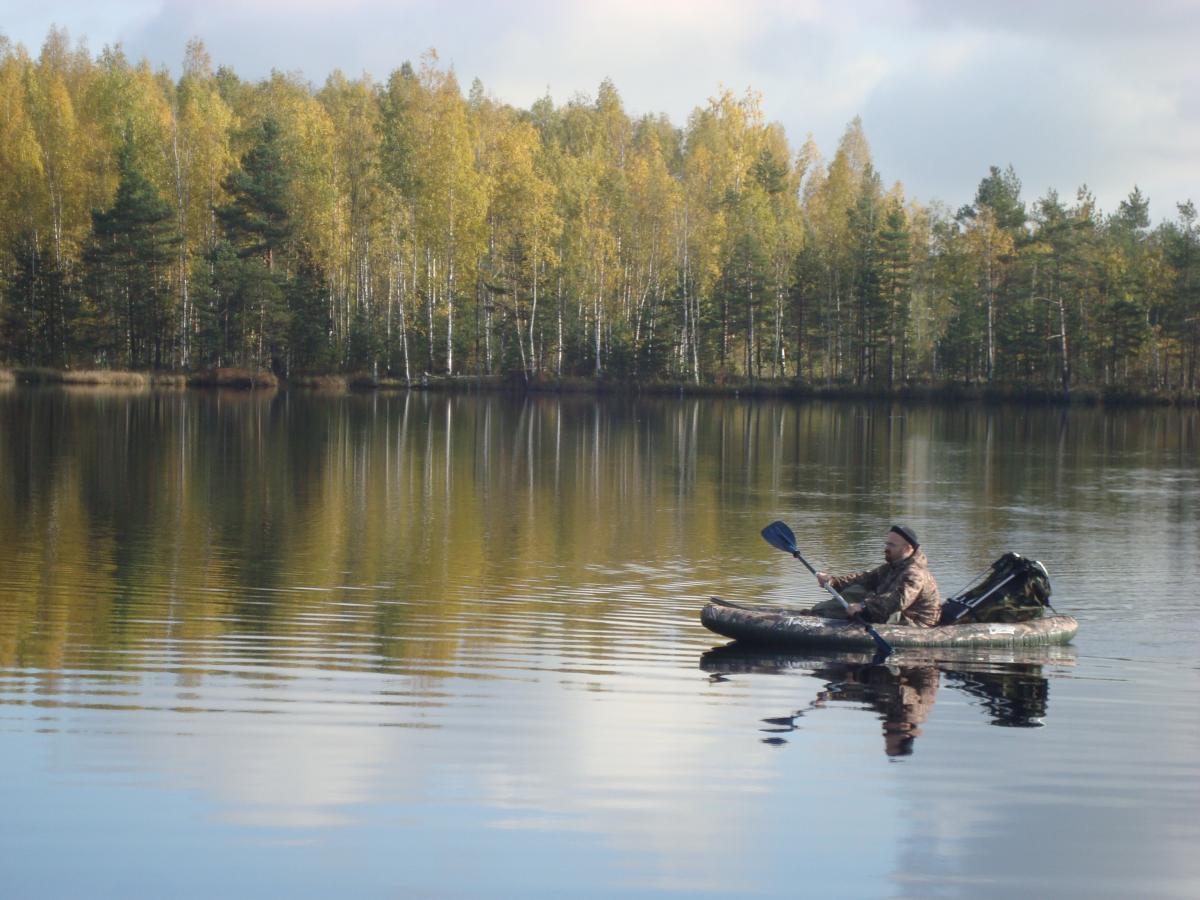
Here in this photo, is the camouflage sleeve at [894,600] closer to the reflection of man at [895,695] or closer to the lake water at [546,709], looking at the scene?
the lake water at [546,709]

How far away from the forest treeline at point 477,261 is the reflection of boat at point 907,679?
5900 centimetres

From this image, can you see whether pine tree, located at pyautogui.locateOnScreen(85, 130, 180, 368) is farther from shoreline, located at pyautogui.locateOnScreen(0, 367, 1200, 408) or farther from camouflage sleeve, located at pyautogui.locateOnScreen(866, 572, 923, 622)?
camouflage sleeve, located at pyautogui.locateOnScreen(866, 572, 923, 622)

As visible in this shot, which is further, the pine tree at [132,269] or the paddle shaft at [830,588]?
the pine tree at [132,269]

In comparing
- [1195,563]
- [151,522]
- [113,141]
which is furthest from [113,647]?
[113,141]

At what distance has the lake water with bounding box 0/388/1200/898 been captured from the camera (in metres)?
7.96

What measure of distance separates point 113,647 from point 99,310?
206 feet

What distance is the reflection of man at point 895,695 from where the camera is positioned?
11023 millimetres

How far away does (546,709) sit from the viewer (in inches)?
445

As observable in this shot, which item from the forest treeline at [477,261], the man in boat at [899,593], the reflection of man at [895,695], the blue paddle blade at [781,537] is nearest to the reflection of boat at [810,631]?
the man in boat at [899,593]

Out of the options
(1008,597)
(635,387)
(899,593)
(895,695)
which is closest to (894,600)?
(899,593)

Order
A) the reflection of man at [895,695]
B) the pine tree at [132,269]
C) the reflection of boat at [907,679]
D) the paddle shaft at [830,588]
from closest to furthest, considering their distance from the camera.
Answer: the reflection of man at [895,695], the reflection of boat at [907,679], the paddle shaft at [830,588], the pine tree at [132,269]

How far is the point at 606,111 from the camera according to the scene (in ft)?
345

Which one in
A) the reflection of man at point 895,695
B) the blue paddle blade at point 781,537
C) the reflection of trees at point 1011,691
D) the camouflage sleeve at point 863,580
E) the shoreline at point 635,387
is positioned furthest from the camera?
the shoreline at point 635,387

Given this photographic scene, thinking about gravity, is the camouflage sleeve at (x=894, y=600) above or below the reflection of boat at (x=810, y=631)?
above
